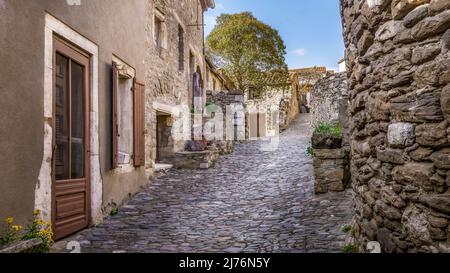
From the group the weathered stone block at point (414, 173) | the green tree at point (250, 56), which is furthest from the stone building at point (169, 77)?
the green tree at point (250, 56)

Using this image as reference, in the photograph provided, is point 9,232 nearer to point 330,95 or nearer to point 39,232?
point 39,232

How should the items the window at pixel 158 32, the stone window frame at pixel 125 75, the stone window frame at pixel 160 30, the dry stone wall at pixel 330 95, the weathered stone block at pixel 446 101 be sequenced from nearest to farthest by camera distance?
the weathered stone block at pixel 446 101 < the stone window frame at pixel 125 75 < the stone window frame at pixel 160 30 < the window at pixel 158 32 < the dry stone wall at pixel 330 95

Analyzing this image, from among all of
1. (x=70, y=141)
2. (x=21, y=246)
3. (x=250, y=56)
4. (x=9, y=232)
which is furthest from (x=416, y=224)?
(x=250, y=56)

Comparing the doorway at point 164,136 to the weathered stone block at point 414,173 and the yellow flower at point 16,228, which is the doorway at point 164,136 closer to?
the yellow flower at point 16,228

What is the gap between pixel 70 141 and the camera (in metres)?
4.86

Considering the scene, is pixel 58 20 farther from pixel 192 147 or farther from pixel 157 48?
pixel 192 147

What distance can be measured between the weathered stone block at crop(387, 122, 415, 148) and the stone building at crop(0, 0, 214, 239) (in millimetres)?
3159

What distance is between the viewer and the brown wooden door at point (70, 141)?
15.0 feet

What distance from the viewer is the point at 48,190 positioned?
4.27 m

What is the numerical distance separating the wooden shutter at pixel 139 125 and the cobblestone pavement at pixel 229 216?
679mm

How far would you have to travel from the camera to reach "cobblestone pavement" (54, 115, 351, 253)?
14.4 ft

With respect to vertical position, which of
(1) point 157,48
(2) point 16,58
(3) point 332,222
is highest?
(1) point 157,48
